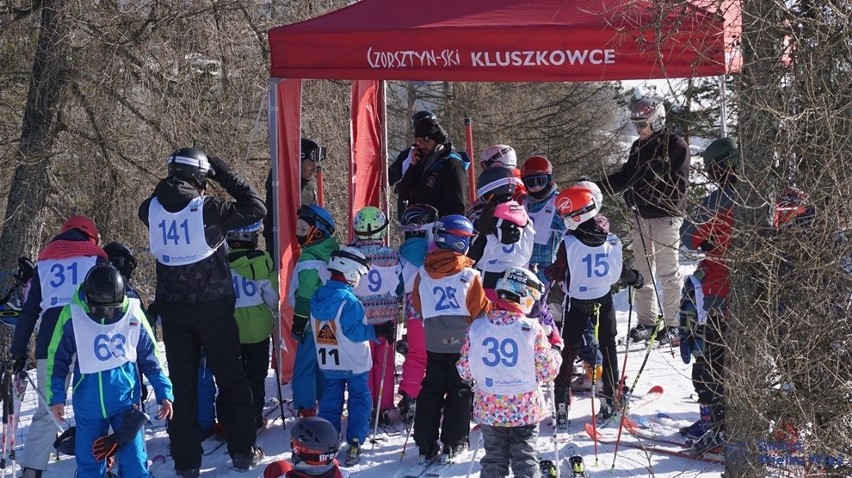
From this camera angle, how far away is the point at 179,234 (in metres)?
5.98

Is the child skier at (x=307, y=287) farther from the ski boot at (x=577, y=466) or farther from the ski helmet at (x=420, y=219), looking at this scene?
the ski boot at (x=577, y=466)

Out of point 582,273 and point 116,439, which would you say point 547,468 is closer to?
point 582,273

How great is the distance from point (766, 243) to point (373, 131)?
5.18m

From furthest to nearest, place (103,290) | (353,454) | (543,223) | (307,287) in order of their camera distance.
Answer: (543,223) → (307,287) → (353,454) → (103,290)

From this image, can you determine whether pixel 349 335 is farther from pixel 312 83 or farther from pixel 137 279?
pixel 312 83

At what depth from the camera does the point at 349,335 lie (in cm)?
636

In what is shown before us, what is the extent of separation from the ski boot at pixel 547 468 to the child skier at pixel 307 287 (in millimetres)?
1778

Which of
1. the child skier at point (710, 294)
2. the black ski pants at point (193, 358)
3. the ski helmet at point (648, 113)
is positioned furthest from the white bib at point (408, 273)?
the ski helmet at point (648, 113)

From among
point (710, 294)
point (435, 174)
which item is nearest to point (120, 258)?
point (435, 174)

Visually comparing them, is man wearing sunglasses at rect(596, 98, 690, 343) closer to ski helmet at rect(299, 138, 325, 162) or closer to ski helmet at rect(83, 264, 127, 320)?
ski helmet at rect(299, 138, 325, 162)

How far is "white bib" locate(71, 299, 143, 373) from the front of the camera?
5383 millimetres

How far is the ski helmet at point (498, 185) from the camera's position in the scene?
693cm

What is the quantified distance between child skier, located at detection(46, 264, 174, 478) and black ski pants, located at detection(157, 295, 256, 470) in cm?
57

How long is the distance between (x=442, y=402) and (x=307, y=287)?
1326 mm
